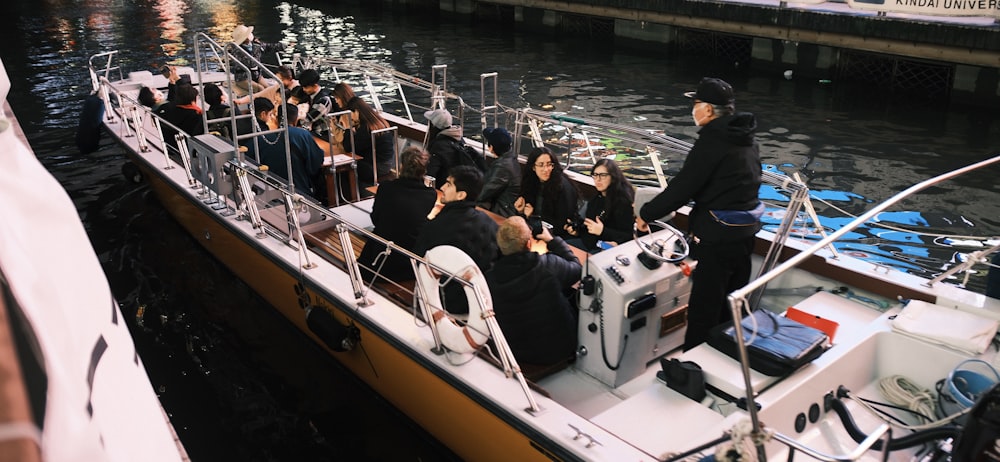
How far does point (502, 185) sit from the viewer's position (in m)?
5.72

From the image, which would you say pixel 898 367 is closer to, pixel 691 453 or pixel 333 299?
pixel 691 453

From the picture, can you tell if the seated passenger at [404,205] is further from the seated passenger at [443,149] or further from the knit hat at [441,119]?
the knit hat at [441,119]

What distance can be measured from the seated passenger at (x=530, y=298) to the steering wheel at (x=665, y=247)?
420mm

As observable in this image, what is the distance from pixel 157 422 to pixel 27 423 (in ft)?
1.23

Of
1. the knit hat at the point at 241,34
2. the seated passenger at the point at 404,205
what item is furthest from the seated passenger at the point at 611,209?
the knit hat at the point at 241,34

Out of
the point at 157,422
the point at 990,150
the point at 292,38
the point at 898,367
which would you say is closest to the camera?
the point at 157,422

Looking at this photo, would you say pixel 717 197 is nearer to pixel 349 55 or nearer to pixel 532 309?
pixel 532 309

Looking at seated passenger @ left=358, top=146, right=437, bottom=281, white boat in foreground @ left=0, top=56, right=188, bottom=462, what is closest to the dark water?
seated passenger @ left=358, top=146, right=437, bottom=281

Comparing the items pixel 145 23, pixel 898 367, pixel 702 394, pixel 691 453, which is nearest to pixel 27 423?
pixel 691 453

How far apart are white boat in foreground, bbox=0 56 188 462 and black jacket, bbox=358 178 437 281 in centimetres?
408

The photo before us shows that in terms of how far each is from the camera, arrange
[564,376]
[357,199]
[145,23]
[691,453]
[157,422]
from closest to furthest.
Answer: [157,422], [691,453], [564,376], [357,199], [145,23]

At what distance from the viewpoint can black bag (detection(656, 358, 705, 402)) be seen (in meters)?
3.51

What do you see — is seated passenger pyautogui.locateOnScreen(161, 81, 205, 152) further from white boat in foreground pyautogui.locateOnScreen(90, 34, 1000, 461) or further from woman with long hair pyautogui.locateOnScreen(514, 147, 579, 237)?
woman with long hair pyautogui.locateOnScreen(514, 147, 579, 237)

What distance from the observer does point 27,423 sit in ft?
1.85
